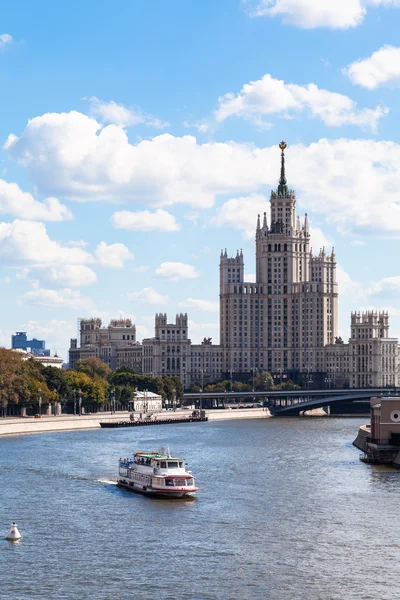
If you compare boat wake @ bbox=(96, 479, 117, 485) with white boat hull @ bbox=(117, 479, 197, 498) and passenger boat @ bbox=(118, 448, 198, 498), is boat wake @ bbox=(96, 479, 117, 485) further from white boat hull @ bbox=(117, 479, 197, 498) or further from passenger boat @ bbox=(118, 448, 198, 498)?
white boat hull @ bbox=(117, 479, 197, 498)

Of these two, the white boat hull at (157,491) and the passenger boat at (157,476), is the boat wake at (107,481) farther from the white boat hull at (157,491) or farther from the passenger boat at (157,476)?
the white boat hull at (157,491)

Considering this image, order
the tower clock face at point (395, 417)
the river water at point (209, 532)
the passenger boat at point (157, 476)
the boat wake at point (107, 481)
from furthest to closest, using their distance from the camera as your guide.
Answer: the tower clock face at point (395, 417) < the boat wake at point (107, 481) < the passenger boat at point (157, 476) < the river water at point (209, 532)

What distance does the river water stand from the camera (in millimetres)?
60594

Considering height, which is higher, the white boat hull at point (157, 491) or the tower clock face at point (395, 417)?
the tower clock face at point (395, 417)

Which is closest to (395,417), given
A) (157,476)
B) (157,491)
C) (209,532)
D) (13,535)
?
(157,476)

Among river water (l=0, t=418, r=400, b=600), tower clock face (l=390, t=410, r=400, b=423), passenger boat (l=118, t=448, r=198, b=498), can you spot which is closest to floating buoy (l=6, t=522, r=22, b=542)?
river water (l=0, t=418, r=400, b=600)

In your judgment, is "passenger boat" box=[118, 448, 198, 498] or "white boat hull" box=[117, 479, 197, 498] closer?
"white boat hull" box=[117, 479, 197, 498]

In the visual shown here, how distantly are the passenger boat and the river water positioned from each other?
3.72 feet

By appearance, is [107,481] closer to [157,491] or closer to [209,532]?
[157,491]

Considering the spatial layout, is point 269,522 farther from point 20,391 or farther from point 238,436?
point 20,391

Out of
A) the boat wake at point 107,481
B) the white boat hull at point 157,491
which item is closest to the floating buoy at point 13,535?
the white boat hull at point 157,491

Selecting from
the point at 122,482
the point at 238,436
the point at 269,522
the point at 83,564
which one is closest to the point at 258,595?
the point at 83,564

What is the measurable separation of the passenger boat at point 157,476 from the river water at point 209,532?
3.72 ft

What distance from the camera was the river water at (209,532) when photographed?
199ft
